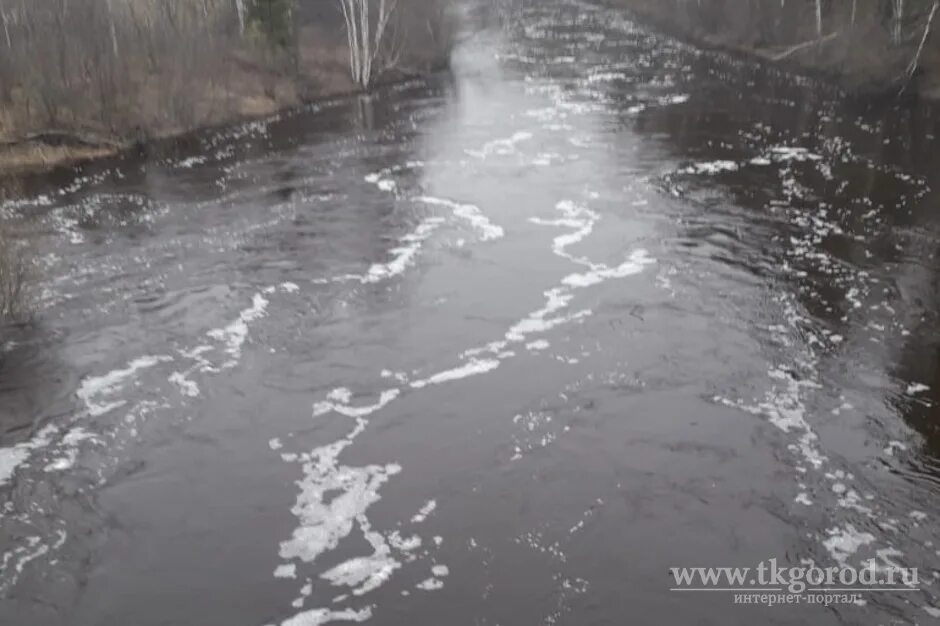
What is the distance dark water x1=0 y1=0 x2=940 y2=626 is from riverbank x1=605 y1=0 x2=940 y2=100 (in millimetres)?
8244

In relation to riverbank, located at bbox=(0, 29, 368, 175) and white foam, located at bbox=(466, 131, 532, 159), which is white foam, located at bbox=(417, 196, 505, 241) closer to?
white foam, located at bbox=(466, 131, 532, 159)

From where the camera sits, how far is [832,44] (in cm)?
3762

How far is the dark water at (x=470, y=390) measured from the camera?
31.9ft

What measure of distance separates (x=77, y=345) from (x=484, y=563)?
882cm

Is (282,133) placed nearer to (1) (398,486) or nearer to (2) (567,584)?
(1) (398,486)

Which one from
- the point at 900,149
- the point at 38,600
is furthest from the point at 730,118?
the point at 38,600

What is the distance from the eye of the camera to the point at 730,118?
30719 millimetres

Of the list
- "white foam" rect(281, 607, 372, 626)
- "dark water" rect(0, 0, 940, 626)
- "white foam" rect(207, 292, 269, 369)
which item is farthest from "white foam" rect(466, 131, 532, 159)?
"white foam" rect(281, 607, 372, 626)

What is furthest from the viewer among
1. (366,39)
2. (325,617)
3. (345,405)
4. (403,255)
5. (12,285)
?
(366,39)

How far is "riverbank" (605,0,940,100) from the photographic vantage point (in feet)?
103

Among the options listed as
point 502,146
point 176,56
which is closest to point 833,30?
point 502,146

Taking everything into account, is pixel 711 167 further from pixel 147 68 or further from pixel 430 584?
pixel 147 68

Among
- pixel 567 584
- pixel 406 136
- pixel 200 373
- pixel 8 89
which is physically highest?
pixel 8 89

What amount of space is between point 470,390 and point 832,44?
1251 inches
